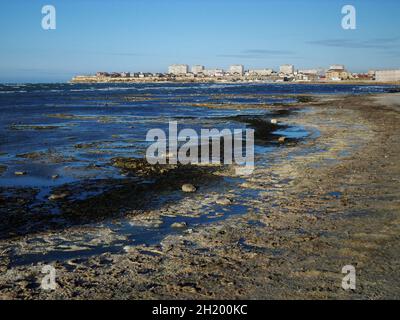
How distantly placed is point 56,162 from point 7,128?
633 inches

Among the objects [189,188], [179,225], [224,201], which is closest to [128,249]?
[179,225]

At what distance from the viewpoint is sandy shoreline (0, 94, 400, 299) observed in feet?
20.8

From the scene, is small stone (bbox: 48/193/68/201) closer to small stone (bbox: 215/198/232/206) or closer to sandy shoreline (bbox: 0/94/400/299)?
sandy shoreline (bbox: 0/94/400/299)

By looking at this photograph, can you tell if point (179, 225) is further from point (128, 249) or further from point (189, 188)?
point (189, 188)

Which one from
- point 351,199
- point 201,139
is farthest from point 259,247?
point 201,139

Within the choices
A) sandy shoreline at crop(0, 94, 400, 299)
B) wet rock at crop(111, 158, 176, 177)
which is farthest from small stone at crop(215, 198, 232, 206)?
wet rock at crop(111, 158, 176, 177)

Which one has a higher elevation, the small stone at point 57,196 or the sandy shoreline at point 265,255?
the small stone at point 57,196

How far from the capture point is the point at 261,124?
103 ft

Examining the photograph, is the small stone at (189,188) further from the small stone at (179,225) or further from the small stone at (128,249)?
the small stone at (128,249)

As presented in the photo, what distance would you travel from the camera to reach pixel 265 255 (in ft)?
25.0

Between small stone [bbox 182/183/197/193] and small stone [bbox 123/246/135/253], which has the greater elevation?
small stone [bbox 182/183/197/193]

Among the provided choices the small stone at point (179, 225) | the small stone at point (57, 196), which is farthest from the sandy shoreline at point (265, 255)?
the small stone at point (57, 196)

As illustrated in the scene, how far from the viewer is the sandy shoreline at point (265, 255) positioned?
6.34 metres
